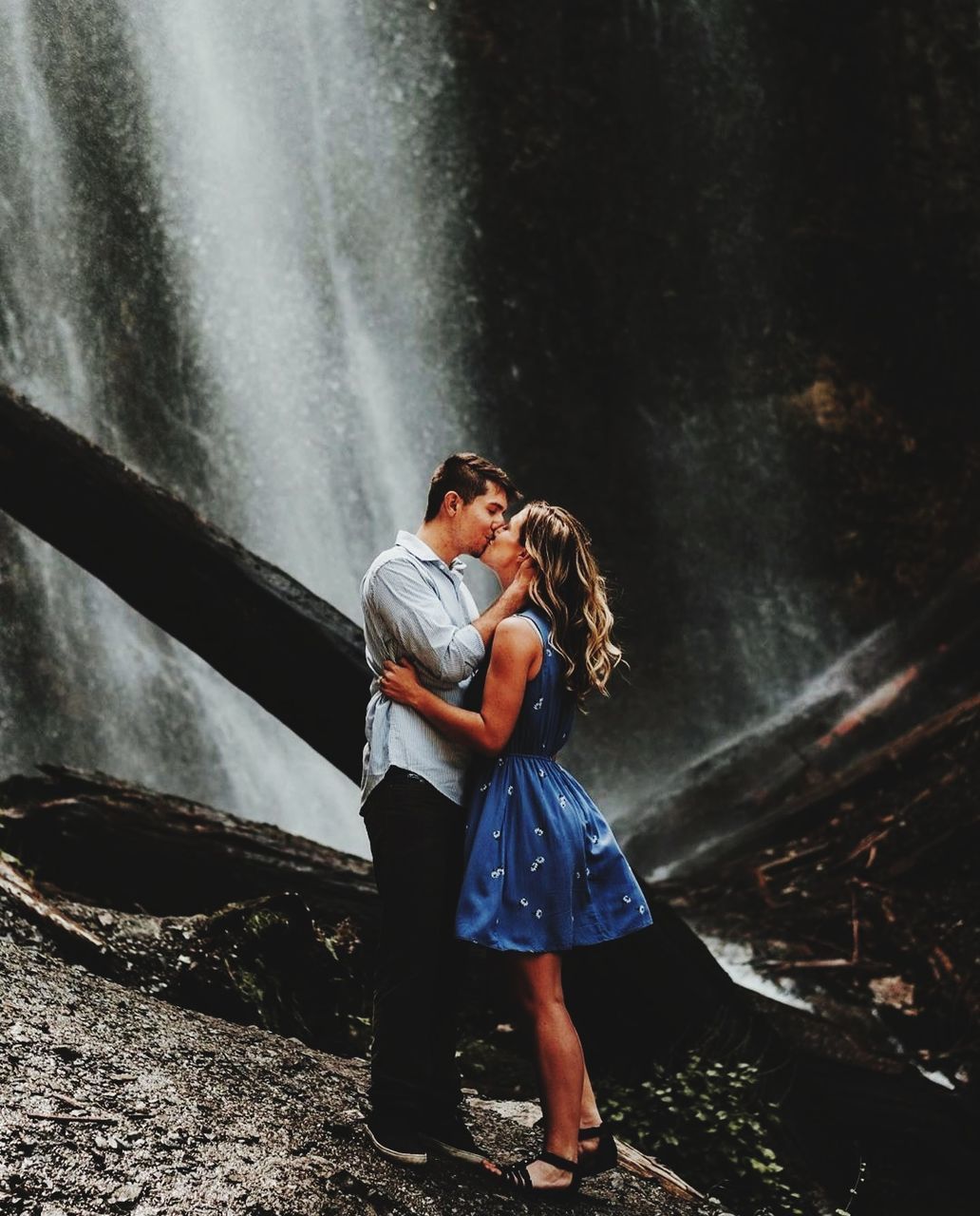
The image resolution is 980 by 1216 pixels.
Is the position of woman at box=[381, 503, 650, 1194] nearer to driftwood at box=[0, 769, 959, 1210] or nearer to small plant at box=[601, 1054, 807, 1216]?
driftwood at box=[0, 769, 959, 1210]

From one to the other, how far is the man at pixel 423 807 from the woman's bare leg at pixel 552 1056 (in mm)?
211

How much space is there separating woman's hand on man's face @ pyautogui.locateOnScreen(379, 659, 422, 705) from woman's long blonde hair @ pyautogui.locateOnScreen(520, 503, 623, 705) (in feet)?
1.24

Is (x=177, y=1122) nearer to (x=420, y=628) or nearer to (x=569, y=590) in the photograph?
(x=420, y=628)

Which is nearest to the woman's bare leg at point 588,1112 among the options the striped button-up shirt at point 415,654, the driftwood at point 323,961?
the driftwood at point 323,961

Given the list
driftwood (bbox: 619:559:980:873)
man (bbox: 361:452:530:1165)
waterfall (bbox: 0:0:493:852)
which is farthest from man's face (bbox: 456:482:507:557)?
waterfall (bbox: 0:0:493:852)

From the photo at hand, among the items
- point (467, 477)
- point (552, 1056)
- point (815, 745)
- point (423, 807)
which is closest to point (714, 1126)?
point (552, 1056)

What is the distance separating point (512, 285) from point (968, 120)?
518 centimetres

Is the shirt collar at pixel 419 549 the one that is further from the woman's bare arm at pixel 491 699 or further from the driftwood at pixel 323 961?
the driftwood at pixel 323 961

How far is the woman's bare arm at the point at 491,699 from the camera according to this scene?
2871mm

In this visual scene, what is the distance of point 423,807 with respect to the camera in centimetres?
288

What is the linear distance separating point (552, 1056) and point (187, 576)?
220cm

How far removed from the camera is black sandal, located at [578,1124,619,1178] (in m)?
2.94

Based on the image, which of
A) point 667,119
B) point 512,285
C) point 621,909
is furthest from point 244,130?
point 621,909

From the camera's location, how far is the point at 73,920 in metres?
3.66
